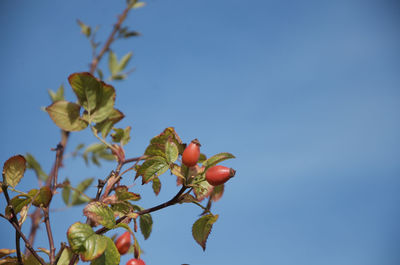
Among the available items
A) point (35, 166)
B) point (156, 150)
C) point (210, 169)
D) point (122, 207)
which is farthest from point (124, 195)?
point (35, 166)

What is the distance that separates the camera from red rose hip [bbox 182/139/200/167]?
2.92 ft

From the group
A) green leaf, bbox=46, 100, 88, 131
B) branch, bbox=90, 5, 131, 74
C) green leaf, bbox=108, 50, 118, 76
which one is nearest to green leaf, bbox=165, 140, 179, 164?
green leaf, bbox=46, 100, 88, 131

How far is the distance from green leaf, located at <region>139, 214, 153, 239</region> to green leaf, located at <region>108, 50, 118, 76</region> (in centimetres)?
148

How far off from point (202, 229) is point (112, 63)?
1.68 meters

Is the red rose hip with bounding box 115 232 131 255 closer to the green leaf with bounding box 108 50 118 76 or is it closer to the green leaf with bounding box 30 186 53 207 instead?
the green leaf with bounding box 30 186 53 207

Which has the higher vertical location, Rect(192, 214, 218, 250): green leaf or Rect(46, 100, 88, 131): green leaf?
Rect(46, 100, 88, 131): green leaf

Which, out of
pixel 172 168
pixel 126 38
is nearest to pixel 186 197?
pixel 172 168

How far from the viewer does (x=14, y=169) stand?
35.8 inches

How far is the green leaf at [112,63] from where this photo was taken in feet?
7.51

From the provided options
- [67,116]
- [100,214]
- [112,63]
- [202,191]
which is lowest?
[100,214]

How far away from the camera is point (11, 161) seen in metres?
0.90

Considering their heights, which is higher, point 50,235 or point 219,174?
point 219,174

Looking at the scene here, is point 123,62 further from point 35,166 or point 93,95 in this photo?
point 93,95

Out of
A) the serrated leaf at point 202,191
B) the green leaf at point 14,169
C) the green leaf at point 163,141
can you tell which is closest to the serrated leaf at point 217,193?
the serrated leaf at point 202,191
